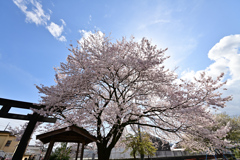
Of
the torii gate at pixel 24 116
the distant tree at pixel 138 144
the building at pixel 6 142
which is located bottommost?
the distant tree at pixel 138 144

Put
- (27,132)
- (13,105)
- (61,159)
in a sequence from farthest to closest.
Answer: (61,159)
(13,105)
(27,132)

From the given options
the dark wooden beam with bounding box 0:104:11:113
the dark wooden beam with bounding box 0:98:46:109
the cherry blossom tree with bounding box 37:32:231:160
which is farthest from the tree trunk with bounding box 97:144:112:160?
the dark wooden beam with bounding box 0:104:11:113

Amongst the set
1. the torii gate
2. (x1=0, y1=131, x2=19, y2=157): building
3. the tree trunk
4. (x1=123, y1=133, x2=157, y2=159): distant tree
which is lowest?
the tree trunk

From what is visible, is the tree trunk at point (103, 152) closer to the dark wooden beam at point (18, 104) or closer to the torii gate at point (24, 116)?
the torii gate at point (24, 116)

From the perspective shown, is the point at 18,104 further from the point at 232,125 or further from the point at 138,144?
the point at 232,125

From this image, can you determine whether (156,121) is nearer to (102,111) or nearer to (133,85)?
(133,85)

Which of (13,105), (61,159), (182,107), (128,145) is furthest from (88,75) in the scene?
(128,145)

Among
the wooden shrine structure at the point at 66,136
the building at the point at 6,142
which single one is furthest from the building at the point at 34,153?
the wooden shrine structure at the point at 66,136

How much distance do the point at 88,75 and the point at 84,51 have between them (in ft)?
6.28

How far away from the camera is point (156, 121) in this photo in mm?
7852

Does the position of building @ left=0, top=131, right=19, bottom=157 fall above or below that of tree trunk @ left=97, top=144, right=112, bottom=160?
above

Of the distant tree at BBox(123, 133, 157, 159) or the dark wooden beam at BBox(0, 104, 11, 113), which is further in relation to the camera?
the distant tree at BBox(123, 133, 157, 159)

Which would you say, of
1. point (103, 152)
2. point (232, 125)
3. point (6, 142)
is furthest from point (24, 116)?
point (232, 125)

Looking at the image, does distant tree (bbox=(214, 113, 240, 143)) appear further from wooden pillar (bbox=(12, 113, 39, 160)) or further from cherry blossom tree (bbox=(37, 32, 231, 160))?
wooden pillar (bbox=(12, 113, 39, 160))
